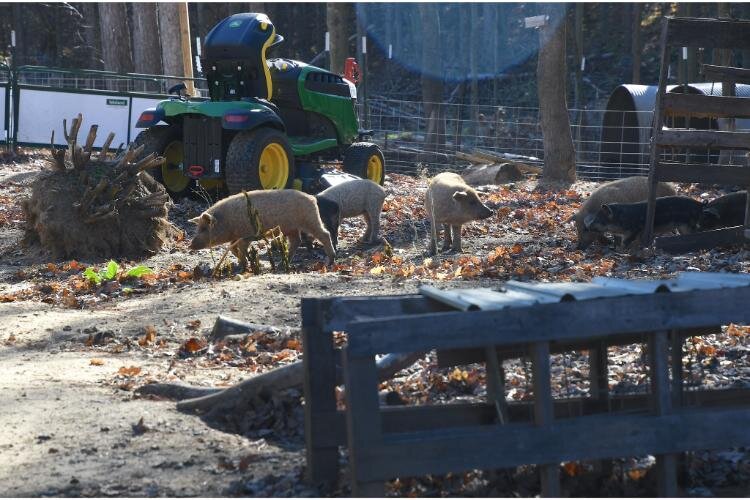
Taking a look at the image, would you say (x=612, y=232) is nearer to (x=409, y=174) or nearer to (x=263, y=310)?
(x=263, y=310)

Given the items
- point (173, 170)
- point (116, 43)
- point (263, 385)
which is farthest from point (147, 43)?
point (263, 385)

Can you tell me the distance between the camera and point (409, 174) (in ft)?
70.1

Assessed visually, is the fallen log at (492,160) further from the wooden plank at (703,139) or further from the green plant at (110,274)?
the green plant at (110,274)

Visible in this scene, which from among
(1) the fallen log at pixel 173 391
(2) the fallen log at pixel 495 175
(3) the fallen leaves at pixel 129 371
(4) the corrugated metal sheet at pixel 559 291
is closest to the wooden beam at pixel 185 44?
(2) the fallen log at pixel 495 175

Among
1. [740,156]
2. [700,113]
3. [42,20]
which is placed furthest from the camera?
[42,20]

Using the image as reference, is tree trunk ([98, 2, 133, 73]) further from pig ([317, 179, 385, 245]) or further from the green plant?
the green plant

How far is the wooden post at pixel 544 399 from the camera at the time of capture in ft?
14.8

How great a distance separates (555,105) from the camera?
717 inches

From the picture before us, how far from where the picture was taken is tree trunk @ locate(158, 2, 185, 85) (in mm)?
19812

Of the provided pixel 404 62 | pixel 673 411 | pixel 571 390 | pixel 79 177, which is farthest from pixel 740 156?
pixel 404 62

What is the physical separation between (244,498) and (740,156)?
14082mm

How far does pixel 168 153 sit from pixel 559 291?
1046 centimetres

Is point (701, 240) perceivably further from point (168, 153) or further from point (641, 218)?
point (168, 153)

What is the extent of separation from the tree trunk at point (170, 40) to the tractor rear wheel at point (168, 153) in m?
6.13
